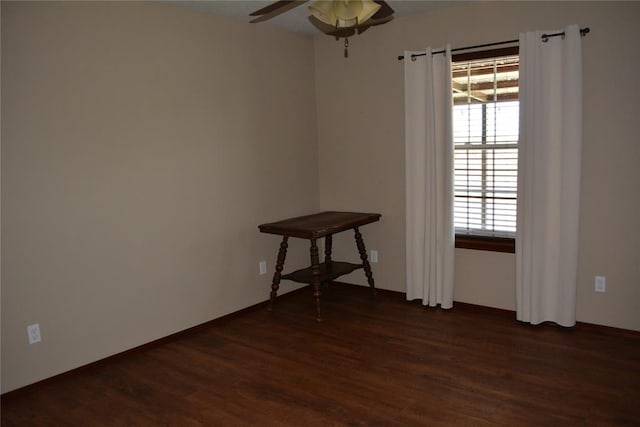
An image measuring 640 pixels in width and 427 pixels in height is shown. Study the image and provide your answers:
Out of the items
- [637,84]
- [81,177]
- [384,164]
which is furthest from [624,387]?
[81,177]

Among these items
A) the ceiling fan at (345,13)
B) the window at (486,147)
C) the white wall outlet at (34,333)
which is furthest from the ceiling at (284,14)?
the white wall outlet at (34,333)

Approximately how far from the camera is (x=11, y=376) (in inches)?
115

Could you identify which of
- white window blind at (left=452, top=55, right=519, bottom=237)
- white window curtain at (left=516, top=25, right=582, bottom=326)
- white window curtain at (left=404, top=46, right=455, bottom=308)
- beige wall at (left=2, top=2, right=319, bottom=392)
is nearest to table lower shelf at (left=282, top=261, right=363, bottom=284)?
beige wall at (left=2, top=2, right=319, bottom=392)

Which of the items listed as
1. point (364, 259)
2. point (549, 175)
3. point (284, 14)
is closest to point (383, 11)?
point (284, 14)

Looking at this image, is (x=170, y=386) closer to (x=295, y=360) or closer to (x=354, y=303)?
(x=295, y=360)

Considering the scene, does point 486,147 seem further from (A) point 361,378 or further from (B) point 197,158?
(B) point 197,158

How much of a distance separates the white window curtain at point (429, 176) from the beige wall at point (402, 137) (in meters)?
0.18

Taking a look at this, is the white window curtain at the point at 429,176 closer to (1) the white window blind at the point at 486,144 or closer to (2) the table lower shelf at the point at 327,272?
(1) the white window blind at the point at 486,144

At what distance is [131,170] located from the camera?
341 centimetres

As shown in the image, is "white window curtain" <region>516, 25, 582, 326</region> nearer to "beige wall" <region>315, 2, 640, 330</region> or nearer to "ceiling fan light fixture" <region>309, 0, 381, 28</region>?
"beige wall" <region>315, 2, 640, 330</region>

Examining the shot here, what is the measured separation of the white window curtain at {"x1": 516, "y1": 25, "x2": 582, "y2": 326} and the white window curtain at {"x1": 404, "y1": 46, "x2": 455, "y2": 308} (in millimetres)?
541

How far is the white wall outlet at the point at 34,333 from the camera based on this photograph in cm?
300

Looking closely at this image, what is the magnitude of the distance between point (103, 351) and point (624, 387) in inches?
122

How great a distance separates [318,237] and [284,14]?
5.54ft
